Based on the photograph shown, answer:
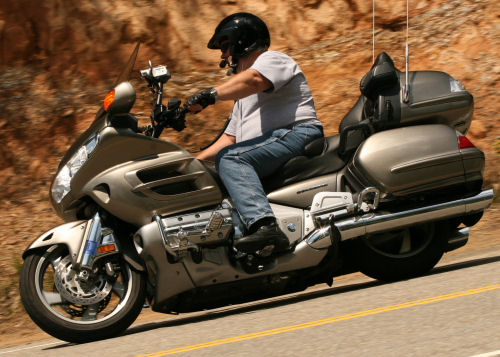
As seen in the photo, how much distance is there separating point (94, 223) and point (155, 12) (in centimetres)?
732

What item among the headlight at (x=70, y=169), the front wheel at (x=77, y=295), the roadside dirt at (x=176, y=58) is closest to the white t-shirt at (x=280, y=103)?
the headlight at (x=70, y=169)

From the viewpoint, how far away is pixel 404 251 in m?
6.25

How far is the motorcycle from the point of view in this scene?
216 inches

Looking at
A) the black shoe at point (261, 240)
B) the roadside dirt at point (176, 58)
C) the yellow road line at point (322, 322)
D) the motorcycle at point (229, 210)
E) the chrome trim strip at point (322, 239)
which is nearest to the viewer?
the yellow road line at point (322, 322)

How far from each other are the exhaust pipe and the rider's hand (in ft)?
4.10

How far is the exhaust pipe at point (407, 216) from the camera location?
588 centimetres

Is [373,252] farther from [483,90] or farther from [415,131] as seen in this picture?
[483,90]

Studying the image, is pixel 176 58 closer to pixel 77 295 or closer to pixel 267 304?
pixel 267 304

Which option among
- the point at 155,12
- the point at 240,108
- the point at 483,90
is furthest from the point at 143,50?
the point at 240,108

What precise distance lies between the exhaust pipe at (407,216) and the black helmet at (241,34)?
4.70 feet

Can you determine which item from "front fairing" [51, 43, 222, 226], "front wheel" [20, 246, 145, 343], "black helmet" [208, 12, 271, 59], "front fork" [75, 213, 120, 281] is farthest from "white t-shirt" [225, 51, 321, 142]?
"front wheel" [20, 246, 145, 343]

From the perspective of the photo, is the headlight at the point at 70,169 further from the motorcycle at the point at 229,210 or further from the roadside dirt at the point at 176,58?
the roadside dirt at the point at 176,58

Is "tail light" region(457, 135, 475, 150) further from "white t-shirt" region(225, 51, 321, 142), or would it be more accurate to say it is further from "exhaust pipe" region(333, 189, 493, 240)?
"white t-shirt" region(225, 51, 321, 142)

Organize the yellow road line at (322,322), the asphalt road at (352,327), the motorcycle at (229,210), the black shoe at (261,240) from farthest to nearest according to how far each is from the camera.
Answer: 1. the black shoe at (261,240)
2. the motorcycle at (229,210)
3. the yellow road line at (322,322)
4. the asphalt road at (352,327)
